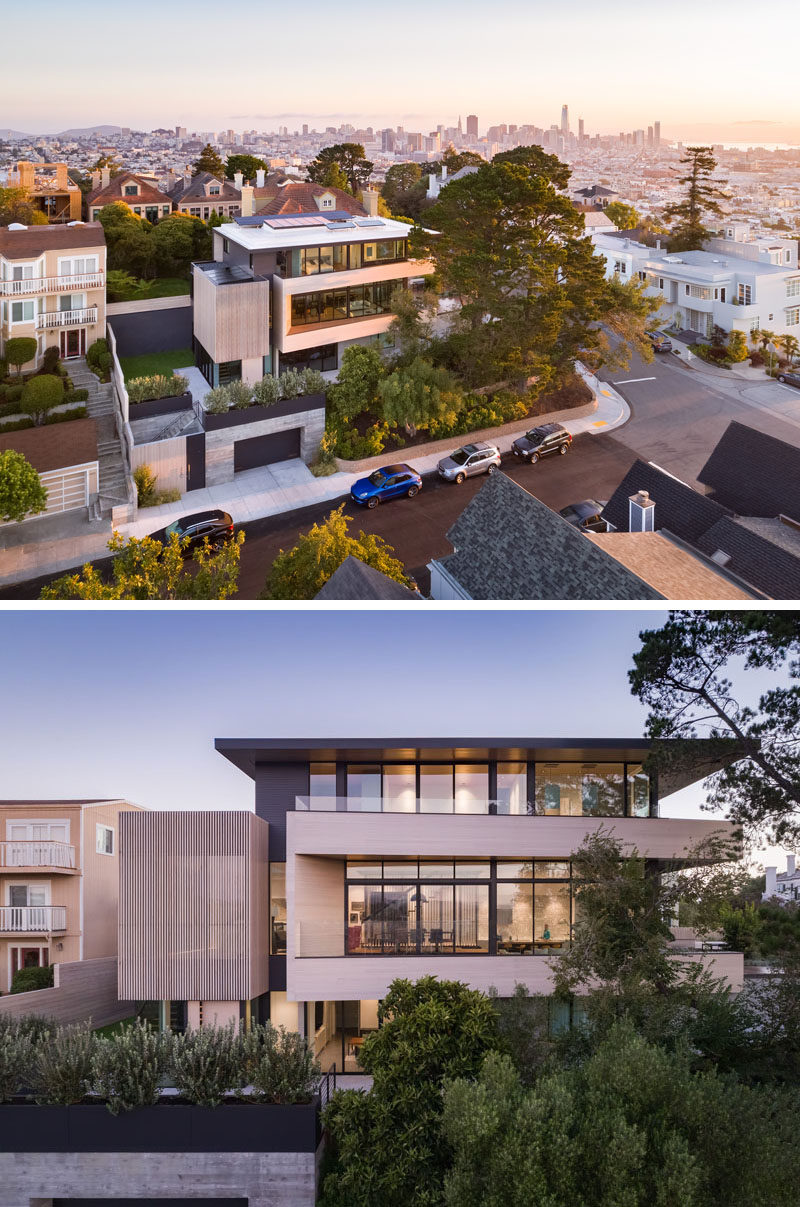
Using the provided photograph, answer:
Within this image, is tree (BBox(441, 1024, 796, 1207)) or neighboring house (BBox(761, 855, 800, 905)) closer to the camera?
tree (BBox(441, 1024, 796, 1207))

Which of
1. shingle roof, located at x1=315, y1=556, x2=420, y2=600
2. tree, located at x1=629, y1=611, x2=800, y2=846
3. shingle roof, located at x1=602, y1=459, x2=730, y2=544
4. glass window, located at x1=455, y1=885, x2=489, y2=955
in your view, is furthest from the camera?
shingle roof, located at x1=602, y1=459, x2=730, y2=544

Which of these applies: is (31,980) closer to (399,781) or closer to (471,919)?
(399,781)

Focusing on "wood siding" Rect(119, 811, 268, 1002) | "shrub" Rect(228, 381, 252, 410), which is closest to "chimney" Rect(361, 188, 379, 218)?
"shrub" Rect(228, 381, 252, 410)

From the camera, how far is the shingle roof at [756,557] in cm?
1291

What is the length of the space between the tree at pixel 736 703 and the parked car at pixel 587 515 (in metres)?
2.97

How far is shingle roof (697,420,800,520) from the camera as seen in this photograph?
14.3 m

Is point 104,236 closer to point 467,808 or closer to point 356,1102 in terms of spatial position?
point 467,808

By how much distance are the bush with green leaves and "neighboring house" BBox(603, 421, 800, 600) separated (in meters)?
8.53

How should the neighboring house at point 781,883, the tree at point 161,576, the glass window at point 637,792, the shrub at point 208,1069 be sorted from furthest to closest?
the neighboring house at point 781,883 < the glass window at point 637,792 < the tree at point 161,576 < the shrub at point 208,1069

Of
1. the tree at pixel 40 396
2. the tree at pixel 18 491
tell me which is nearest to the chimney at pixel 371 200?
the tree at pixel 40 396

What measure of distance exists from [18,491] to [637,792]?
10302 millimetres

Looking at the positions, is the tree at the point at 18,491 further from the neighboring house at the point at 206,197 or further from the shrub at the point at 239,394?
the neighboring house at the point at 206,197

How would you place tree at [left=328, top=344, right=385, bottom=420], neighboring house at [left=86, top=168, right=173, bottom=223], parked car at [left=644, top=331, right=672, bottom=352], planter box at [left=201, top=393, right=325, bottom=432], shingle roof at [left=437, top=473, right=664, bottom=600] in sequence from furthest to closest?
neighboring house at [left=86, top=168, right=173, bottom=223]
tree at [left=328, top=344, right=385, bottom=420]
parked car at [left=644, top=331, right=672, bottom=352]
planter box at [left=201, top=393, right=325, bottom=432]
shingle roof at [left=437, top=473, right=664, bottom=600]

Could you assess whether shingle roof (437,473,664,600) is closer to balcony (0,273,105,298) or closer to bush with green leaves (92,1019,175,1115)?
bush with green leaves (92,1019,175,1115)
